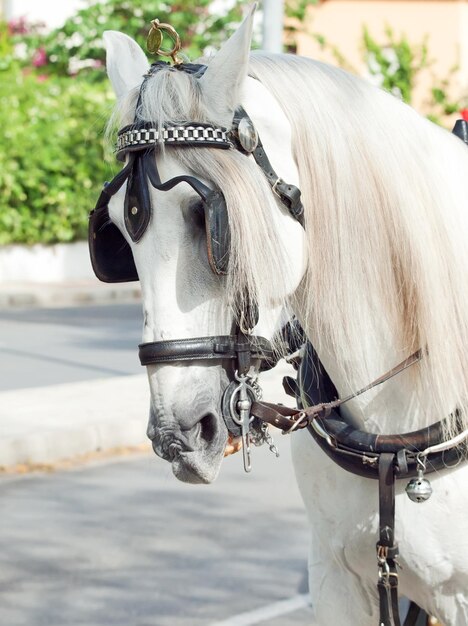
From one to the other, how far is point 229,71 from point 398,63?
20334 millimetres

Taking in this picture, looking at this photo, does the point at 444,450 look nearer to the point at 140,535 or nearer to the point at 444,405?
the point at 444,405

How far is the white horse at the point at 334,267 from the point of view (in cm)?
221

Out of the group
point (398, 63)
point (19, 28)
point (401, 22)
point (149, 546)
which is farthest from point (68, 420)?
point (401, 22)

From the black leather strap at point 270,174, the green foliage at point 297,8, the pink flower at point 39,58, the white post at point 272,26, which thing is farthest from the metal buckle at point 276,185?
the pink flower at point 39,58

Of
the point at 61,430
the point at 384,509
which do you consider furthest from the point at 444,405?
the point at 61,430

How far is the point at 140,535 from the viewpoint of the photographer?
5.76 meters

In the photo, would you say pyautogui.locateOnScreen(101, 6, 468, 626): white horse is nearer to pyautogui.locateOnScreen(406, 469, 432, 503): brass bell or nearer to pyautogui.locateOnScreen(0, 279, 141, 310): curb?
pyautogui.locateOnScreen(406, 469, 432, 503): brass bell

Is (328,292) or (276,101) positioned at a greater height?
(276,101)

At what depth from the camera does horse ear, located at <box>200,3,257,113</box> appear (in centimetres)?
216

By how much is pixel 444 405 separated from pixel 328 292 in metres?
0.37

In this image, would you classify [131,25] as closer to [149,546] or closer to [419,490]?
[149,546]

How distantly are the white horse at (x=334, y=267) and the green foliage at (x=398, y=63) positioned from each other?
63.3ft

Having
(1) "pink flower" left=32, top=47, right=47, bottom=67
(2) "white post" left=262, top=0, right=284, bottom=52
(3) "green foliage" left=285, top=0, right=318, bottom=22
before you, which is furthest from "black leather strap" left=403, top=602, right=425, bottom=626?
(1) "pink flower" left=32, top=47, right=47, bottom=67

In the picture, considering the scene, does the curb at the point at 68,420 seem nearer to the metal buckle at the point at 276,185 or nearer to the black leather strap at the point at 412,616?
the black leather strap at the point at 412,616
